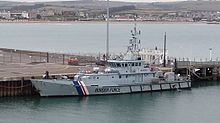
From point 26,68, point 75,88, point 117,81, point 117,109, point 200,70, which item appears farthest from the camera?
point 200,70

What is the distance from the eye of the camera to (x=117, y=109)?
170 feet

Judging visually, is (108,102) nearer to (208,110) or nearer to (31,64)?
(208,110)

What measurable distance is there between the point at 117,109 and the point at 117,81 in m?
5.68

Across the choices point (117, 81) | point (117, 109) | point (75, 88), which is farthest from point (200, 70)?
point (117, 109)

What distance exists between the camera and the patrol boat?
54.8m

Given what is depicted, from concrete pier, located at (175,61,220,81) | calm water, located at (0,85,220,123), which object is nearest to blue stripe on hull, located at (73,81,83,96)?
calm water, located at (0,85,220,123)

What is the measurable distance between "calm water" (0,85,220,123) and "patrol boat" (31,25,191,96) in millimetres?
723

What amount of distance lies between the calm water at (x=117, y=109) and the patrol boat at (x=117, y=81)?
72 cm

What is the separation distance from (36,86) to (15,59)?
61.7 ft

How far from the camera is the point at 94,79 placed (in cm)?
5553

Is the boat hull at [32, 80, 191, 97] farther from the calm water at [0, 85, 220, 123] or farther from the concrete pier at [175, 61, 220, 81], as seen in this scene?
the concrete pier at [175, 61, 220, 81]

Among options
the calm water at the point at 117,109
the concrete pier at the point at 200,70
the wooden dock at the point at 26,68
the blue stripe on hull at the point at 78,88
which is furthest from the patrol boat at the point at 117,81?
the concrete pier at the point at 200,70

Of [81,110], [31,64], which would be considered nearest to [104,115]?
[81,110]

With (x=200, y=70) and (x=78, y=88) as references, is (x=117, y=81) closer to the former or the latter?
(x=78, y=88)
